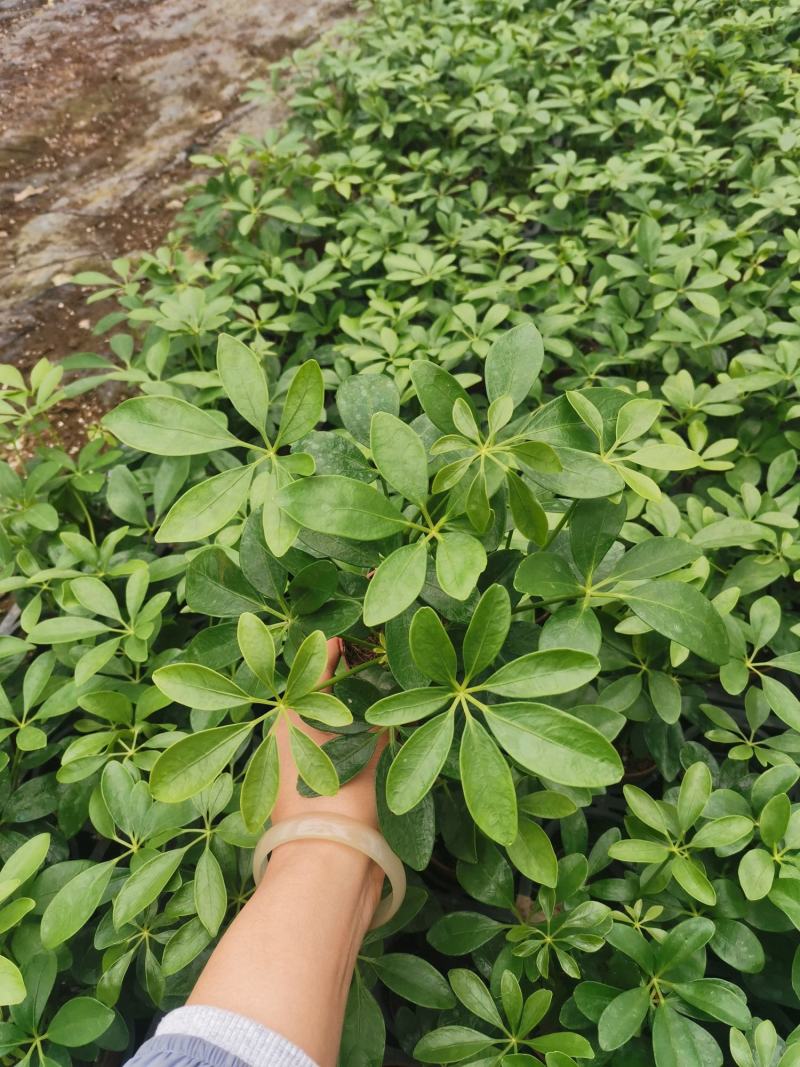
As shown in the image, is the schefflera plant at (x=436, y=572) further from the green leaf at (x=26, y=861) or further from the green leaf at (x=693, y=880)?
the green leaf at (x=26, y=861)

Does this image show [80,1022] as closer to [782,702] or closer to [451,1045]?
[451,1045]

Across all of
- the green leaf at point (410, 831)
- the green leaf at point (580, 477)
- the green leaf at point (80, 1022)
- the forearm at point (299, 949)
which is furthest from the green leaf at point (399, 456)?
the green leaf at point (80, 1022)

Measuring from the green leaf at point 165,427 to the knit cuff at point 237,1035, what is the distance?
0.51 m

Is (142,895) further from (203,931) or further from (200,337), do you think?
(200,337)

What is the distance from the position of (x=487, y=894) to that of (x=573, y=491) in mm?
518

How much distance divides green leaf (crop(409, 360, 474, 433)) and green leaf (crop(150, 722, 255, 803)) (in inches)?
13.8

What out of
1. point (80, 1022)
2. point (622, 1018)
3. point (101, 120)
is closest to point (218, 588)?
point (80, 1022)

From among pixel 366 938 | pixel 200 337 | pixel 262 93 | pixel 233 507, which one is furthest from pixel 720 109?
pixel 366 938

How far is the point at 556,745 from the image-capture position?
589 mm

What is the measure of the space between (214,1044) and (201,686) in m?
0.30

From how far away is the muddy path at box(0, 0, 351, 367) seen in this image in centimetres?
254

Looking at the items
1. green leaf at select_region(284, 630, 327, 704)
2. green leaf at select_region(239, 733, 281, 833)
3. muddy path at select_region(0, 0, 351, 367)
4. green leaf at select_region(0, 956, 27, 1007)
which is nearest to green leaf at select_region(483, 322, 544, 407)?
green leaf at select_region(284, 630, 327, 704)

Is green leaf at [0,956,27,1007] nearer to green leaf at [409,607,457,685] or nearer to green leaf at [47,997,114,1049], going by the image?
green leaf at [47,997,114,1049]

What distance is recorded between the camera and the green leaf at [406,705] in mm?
631
